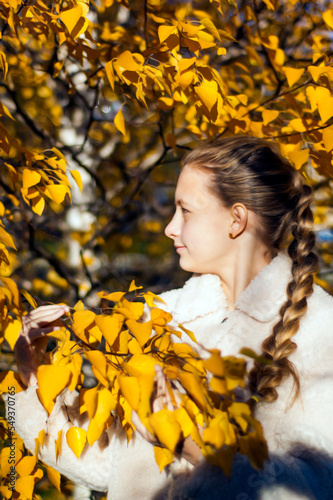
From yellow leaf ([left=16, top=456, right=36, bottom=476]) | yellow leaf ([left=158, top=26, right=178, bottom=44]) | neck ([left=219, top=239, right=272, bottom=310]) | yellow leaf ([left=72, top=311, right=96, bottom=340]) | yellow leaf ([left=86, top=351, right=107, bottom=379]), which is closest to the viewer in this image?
yellow leaf ([left=86, top=351, right=107, bottom=379])

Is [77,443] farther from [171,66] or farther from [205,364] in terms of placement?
[171,66]

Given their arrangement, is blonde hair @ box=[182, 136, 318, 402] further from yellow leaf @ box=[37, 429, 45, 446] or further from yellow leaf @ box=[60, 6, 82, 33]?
yellow leaf @ box=[37, 429, 45, 446]

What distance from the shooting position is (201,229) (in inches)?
45.2

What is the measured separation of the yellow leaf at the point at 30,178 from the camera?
981 millimetres

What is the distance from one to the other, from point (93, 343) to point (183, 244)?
390 millimetres

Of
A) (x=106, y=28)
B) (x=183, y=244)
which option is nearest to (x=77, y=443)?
(x=183, y=244)

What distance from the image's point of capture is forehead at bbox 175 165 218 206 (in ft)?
3.83

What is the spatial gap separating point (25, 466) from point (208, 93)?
A: 1.07 metres

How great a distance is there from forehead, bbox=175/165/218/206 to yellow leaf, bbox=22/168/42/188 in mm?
420

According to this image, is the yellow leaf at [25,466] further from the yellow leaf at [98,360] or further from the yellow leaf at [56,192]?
the yellow leaf at [56,192]

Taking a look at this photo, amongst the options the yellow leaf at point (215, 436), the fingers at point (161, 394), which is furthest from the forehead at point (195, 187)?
the yellow leaf at point (215, 436)

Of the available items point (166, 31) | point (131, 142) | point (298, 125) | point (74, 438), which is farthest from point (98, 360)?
point (131, 142)

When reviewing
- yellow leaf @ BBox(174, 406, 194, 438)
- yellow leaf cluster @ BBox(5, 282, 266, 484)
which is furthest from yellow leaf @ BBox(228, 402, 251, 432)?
yellow leaf @ BBox(174, 406, 194, 438)

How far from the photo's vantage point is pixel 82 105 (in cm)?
236
